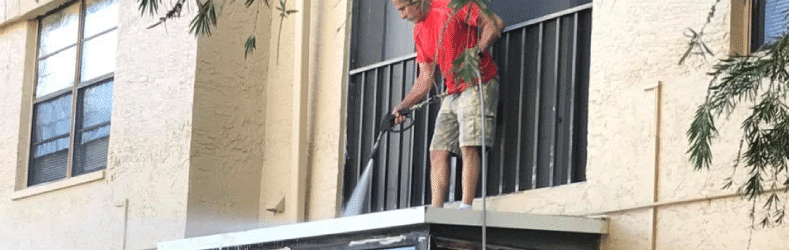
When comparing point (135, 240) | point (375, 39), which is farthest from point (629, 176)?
point (135, 240)

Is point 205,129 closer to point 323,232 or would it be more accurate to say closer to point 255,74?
point 255,74

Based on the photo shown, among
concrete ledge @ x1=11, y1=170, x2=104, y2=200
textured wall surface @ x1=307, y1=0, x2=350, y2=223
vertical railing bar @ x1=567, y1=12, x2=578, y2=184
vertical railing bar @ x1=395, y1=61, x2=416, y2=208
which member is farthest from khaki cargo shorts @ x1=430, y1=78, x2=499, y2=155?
concrete ledge @ x1=11, y1=170, x2=104, y2=200

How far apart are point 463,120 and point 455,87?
0.22 meters

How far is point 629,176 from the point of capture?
31.0ft

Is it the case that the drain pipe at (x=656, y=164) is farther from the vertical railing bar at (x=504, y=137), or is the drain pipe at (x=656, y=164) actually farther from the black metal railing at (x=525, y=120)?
the vertical railing bar at (x=504, y=137)

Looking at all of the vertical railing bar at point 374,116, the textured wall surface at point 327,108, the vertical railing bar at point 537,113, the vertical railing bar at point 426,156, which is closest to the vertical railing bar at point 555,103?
the vertical railing bar at point 537,113

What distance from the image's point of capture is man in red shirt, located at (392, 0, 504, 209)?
1000 cm

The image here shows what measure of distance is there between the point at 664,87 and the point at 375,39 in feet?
10.9

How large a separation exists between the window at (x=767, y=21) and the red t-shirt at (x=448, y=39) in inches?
70.0

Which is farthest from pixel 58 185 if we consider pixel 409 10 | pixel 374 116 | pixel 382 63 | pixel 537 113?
pixel 537 113

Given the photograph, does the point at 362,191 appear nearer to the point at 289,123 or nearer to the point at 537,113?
the point at 289,123

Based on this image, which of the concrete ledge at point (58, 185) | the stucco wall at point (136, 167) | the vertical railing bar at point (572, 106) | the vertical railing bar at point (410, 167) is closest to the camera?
the vertical railing bar at point (572, 106)

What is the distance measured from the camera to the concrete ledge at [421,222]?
8.84 metres

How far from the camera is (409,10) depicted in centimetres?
1028
